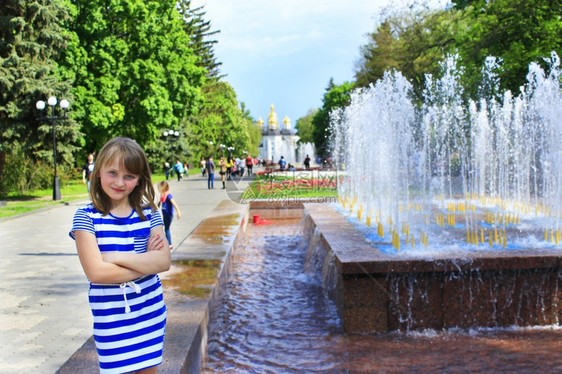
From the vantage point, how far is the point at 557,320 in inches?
203

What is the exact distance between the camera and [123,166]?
232 centimetres

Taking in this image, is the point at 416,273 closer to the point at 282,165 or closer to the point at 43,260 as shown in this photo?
the point at 43,260

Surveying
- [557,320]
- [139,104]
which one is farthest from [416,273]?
[139,104]

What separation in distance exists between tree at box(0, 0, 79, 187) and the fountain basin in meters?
18.3

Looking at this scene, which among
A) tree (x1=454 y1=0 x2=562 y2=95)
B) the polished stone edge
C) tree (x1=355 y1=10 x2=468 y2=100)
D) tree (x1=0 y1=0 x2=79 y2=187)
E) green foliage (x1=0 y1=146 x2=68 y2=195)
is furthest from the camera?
tree (x1=355 y1=10 x2=468 y2=100)

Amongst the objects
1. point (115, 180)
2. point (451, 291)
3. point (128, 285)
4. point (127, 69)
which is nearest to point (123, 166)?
point (115, 180)

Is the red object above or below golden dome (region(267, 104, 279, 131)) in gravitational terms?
below

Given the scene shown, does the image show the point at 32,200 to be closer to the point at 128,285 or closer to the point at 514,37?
the point at 514,37

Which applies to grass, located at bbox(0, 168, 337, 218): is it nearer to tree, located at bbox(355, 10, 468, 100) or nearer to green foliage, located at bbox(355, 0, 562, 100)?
green foliage, located at bbox(355, 0, 562, 100)

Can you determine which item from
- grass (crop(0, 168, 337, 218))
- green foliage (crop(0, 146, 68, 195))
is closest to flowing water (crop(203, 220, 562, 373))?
grass (crop(0, 168, 337, 218))

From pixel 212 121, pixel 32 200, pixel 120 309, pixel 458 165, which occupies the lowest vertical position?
pixel 32 200

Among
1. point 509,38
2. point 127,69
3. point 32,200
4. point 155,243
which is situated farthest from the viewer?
point 127,69

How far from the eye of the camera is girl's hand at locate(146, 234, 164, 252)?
7.72 feet

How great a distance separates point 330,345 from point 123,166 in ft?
9.89
